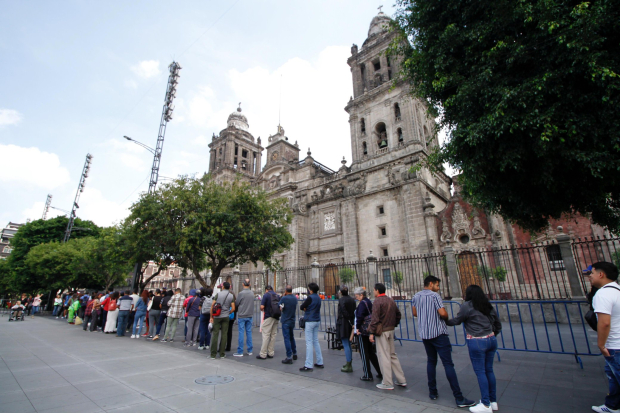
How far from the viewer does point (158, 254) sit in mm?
15719

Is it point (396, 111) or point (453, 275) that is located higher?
point (396, 111)

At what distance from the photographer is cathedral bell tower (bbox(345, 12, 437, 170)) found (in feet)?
87.8

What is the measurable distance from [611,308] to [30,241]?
147ft

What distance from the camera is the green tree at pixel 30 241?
96.2ft

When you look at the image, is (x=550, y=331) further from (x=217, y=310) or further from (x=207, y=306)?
(x=207, y=306)

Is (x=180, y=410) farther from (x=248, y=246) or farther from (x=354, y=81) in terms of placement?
(x=354, y=81)

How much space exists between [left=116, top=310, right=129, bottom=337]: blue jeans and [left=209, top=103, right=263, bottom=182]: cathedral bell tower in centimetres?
3223

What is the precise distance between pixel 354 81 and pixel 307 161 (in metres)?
9.87

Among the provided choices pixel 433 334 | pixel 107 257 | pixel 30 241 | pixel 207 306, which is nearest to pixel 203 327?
pixel 207 306

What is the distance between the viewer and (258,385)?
5184 millimetres

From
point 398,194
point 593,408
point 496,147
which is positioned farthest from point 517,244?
point 593,408

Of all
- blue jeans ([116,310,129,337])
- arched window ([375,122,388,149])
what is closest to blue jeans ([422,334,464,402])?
blue jeans ([116,310,129,337])

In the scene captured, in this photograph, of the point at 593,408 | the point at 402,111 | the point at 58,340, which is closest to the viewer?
the point at 593,408

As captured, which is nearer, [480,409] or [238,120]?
[480,409]
